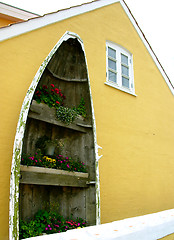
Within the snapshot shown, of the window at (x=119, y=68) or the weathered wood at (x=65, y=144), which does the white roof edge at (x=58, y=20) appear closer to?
the weathered wood at (x=65, y=144)

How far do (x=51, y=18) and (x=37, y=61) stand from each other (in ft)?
Answer: 3.51

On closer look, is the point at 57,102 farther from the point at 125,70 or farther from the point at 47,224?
the point at 125,70

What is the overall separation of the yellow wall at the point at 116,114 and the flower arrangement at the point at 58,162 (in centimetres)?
45

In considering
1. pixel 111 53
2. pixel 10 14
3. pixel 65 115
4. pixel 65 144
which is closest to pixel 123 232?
pixel 65 115

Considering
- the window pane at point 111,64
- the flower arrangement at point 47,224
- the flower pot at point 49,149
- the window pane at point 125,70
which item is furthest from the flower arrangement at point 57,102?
the window pane at point 125,70

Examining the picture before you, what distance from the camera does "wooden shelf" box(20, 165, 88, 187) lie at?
3.45 metres

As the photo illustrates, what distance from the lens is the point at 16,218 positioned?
2787 millimetres

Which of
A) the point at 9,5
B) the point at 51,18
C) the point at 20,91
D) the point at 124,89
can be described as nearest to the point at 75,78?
the point at 20,91

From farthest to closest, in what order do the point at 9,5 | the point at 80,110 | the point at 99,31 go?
the point at 99,31 < the point at 9,5 < the point at 80,110

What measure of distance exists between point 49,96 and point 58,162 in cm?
116

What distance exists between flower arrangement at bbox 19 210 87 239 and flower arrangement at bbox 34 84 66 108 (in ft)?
5.85

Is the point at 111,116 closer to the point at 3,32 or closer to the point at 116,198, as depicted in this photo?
the point at 116,198

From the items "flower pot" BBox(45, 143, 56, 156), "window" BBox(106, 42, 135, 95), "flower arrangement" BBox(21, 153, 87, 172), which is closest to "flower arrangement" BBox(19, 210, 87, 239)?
"flower arrangement" BBox(21, 153, 87, 172)

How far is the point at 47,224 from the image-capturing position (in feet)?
12.2
